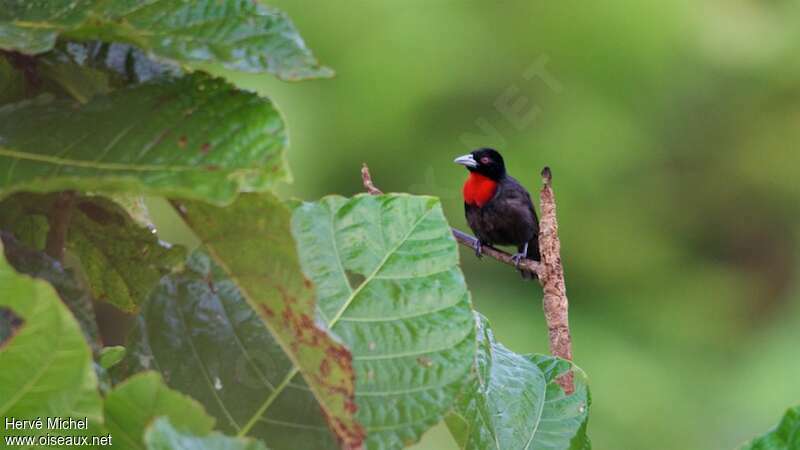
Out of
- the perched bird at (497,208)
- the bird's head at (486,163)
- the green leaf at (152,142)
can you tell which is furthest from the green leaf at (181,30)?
the bird's head at (486,163)

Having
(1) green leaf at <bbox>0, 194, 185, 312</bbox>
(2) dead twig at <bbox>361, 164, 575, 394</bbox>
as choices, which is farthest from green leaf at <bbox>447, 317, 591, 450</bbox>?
(1) green leaf at <bbox>0, 194, 185, 312</bbox>

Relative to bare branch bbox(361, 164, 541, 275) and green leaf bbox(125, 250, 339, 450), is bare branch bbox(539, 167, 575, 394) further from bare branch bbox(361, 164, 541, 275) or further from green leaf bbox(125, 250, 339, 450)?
green leaf bbox(125, 250, 339, 450)

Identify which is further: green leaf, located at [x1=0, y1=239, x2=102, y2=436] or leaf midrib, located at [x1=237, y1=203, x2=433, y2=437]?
leaf midrib, located at [x1=237, y1=203, x2=433, y2=437]

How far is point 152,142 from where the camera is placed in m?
0.52

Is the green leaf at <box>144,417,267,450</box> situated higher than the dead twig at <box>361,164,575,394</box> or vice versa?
the green leaf at <box>144,417,267,450</box>

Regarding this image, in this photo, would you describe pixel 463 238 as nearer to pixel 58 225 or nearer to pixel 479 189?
pixel 58 225

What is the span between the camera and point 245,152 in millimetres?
506

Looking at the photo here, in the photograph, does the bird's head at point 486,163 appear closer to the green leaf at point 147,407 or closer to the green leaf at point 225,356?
the green leaf at point 225,356

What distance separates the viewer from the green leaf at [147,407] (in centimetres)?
47

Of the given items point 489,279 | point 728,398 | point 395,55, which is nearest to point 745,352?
point 728,398

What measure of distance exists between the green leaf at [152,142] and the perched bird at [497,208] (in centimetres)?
319

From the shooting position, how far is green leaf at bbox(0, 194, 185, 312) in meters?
0.67

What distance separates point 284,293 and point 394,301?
0.32 feet

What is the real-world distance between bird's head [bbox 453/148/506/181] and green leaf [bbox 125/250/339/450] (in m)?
3.50
